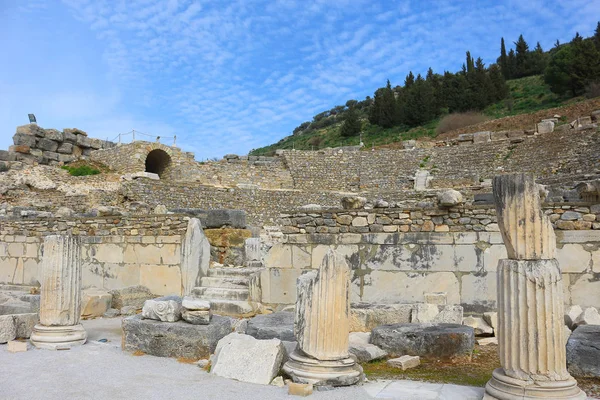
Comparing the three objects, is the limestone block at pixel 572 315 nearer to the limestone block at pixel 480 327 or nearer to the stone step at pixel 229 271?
the limestone block at pixel 480 327

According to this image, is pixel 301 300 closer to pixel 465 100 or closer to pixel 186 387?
pixel 186 387

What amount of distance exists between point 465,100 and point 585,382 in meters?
47.7

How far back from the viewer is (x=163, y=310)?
682 cm

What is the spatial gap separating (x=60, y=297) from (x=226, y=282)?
3654mm

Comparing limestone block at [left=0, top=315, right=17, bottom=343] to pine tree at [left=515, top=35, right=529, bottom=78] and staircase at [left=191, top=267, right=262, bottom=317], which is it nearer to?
staircase at [left=191, top=267, right=262, bottom=317]

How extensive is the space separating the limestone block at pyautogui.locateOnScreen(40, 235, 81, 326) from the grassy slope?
35.9 metres

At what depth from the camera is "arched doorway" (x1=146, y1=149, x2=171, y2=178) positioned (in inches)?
1267

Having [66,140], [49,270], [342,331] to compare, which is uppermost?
[66,140]

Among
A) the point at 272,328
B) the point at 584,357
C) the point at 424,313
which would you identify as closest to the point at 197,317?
the point at 272,328

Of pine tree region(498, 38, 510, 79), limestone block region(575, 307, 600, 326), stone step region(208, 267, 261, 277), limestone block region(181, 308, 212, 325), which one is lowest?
limestone block region(575, 307, 600, 326)

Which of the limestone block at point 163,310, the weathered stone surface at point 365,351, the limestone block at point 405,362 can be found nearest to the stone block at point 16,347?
the limestone block at point 163,310

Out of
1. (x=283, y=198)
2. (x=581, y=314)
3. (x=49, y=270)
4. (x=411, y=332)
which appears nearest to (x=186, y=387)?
(x=411, y=332)

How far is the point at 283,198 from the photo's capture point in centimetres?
2950

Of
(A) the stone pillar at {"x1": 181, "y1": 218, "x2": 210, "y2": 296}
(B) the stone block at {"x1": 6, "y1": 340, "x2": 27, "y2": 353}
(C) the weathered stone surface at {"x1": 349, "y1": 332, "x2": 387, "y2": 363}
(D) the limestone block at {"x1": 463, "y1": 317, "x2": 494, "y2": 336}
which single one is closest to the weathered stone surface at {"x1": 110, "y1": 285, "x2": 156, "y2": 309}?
(A) the stone pillar at {"x1": 181, "y1": 218, "x2": 210, "y2": 296}
